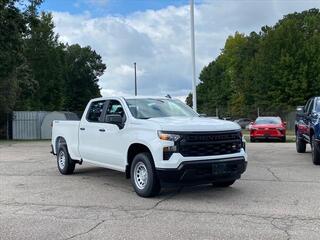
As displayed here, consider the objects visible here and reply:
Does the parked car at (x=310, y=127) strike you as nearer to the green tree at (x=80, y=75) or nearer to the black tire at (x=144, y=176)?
the black tire at (x=144, y=176)

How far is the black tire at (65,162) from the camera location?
1269 cm

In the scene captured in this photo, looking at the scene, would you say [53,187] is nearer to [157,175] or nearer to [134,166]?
[134,166]

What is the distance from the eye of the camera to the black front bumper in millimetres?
8636

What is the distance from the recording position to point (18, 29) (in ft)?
99.2

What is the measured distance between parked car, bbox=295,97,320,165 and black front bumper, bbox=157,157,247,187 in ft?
17.2

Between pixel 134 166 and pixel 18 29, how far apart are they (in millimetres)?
23209

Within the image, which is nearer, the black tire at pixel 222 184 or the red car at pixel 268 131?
the black tire at pixel 222 184

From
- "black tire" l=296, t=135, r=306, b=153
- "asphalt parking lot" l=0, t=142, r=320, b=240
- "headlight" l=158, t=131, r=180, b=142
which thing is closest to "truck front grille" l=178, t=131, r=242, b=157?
"headlight" l=158, t=131, r=180, b=142

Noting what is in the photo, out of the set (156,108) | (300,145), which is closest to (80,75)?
(300,145)

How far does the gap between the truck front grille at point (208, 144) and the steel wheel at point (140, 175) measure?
0.93m

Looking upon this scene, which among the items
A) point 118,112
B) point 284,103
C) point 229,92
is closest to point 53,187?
point 118,112

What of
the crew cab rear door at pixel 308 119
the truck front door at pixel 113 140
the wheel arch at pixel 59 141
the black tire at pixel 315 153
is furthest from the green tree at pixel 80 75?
the truck front door at pixel 113 140

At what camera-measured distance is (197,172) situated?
874 cm

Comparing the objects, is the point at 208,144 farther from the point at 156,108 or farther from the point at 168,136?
the point at 156,108
